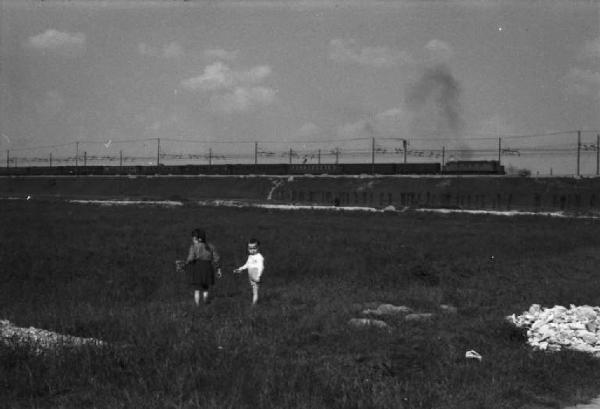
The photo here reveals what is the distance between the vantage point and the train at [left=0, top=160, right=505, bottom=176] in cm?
8138

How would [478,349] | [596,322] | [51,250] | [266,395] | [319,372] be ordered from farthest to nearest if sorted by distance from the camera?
[51,250] < [596,322] < [478,349] < [319,372] < [266,395]

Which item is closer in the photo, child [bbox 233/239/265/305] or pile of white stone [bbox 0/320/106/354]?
pile of white stone [bbox 0/320/106/354]

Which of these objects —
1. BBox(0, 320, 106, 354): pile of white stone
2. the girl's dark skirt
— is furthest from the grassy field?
the girl's dark skirt

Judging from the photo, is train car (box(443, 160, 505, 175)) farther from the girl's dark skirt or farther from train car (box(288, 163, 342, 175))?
the girl's dark skirt

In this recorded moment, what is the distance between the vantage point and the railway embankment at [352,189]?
64750 millimetres

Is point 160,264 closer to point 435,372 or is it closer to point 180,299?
point 180,299

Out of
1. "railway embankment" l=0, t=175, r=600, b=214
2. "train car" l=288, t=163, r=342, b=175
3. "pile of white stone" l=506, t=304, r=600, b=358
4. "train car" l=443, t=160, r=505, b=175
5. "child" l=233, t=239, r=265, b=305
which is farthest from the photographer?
"train car" l=288, t=163, r=342, b=175

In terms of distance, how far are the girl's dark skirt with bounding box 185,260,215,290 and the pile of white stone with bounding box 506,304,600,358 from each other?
512 centimetres

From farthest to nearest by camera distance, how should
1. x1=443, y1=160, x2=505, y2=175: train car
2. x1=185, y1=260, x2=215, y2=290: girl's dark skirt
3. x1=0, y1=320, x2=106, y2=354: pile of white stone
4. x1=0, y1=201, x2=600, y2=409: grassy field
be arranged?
x1=443, y1=160, x2=505, y2=175: train car < x1=185, y1=260, x2=215, y2=290: girl's dark skirt < x1=0, y1=320, x2=106, y2=354: pile of white stone < x1=0, y1=201, x2=600, y2=409: grassy field

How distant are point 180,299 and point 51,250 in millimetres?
8873

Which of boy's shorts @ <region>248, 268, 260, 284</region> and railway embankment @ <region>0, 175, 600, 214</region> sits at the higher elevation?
railway embankment @ <region>0, 175, 600, 214</region>

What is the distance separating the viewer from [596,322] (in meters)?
9.85

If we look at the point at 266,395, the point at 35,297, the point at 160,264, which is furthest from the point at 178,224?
the point at 266,395

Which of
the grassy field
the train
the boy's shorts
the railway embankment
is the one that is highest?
the train
